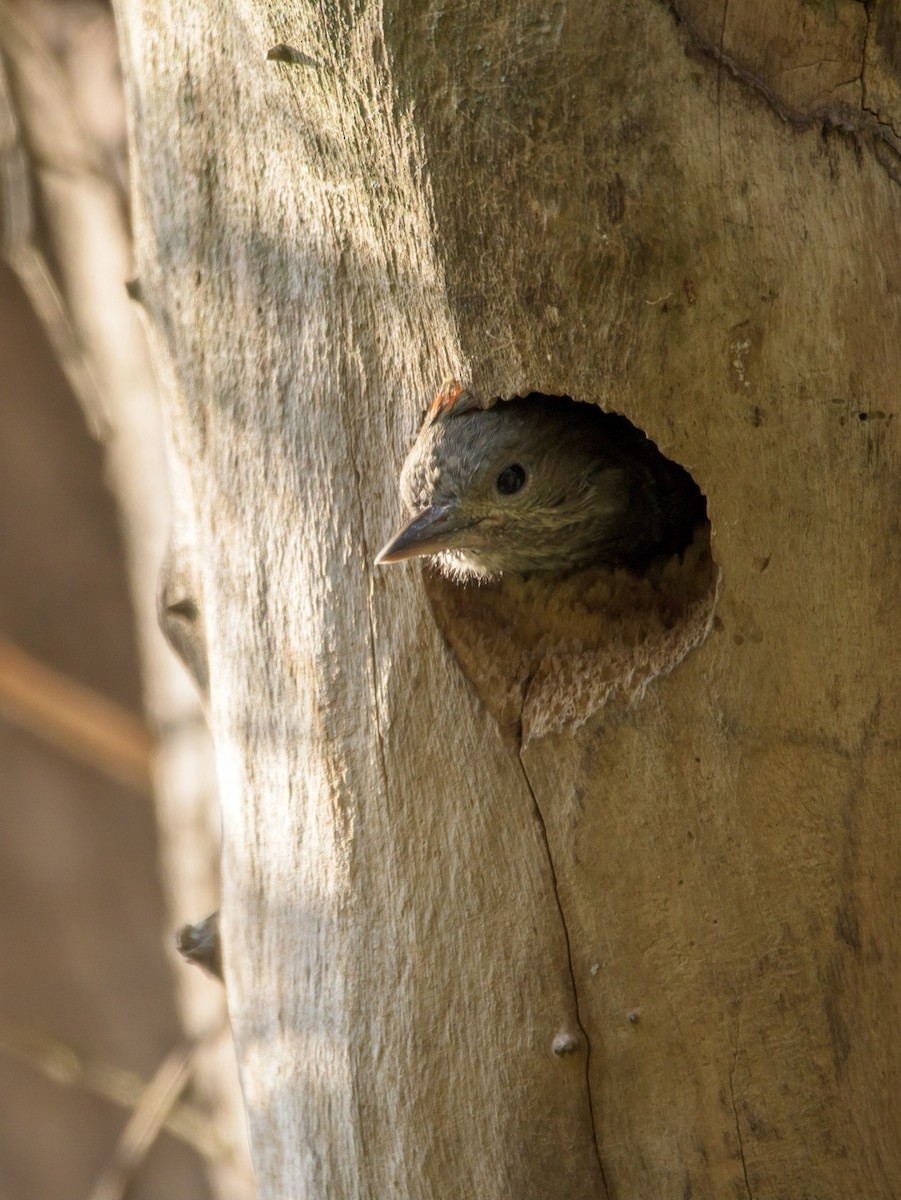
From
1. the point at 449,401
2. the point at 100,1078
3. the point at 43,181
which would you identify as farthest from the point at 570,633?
the point at 100,1078

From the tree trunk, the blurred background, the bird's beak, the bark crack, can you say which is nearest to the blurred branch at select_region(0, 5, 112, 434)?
the blurred background

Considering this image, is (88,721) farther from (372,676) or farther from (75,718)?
(372,676)

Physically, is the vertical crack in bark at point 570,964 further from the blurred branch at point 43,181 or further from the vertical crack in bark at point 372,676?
the blurred branch at point 43,181

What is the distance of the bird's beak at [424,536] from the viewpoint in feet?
7.04

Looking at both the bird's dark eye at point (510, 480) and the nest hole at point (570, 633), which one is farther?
the bird's dark eye at point (510, 480)

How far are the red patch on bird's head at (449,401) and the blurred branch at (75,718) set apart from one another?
3306mm

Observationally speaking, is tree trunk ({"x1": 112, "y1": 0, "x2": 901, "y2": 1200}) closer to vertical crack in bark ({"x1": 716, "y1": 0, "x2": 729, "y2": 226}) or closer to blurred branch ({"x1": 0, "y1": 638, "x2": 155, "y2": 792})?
vertical crack in bark ({"x1": 716, "y1": 0, "x2": 729, "y2": 226})

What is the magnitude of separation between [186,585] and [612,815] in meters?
1.13

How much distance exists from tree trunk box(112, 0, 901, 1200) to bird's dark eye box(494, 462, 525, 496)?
1.34ft

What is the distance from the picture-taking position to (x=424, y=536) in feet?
7.20

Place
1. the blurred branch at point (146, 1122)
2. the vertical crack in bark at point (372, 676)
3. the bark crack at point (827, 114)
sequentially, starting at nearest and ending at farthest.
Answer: the bark crack at point (827, 114), the vertical crack in bark at point (372, 676), the blurred branch at point (146, 1122)

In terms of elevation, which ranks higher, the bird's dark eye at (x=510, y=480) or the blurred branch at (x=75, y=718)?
the bird's dark eye at (x=510, y=480)

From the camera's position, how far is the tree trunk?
77.1 inches

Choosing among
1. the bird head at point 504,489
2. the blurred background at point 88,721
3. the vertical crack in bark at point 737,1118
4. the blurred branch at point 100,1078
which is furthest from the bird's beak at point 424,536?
the blurred branch at point 100,1078
